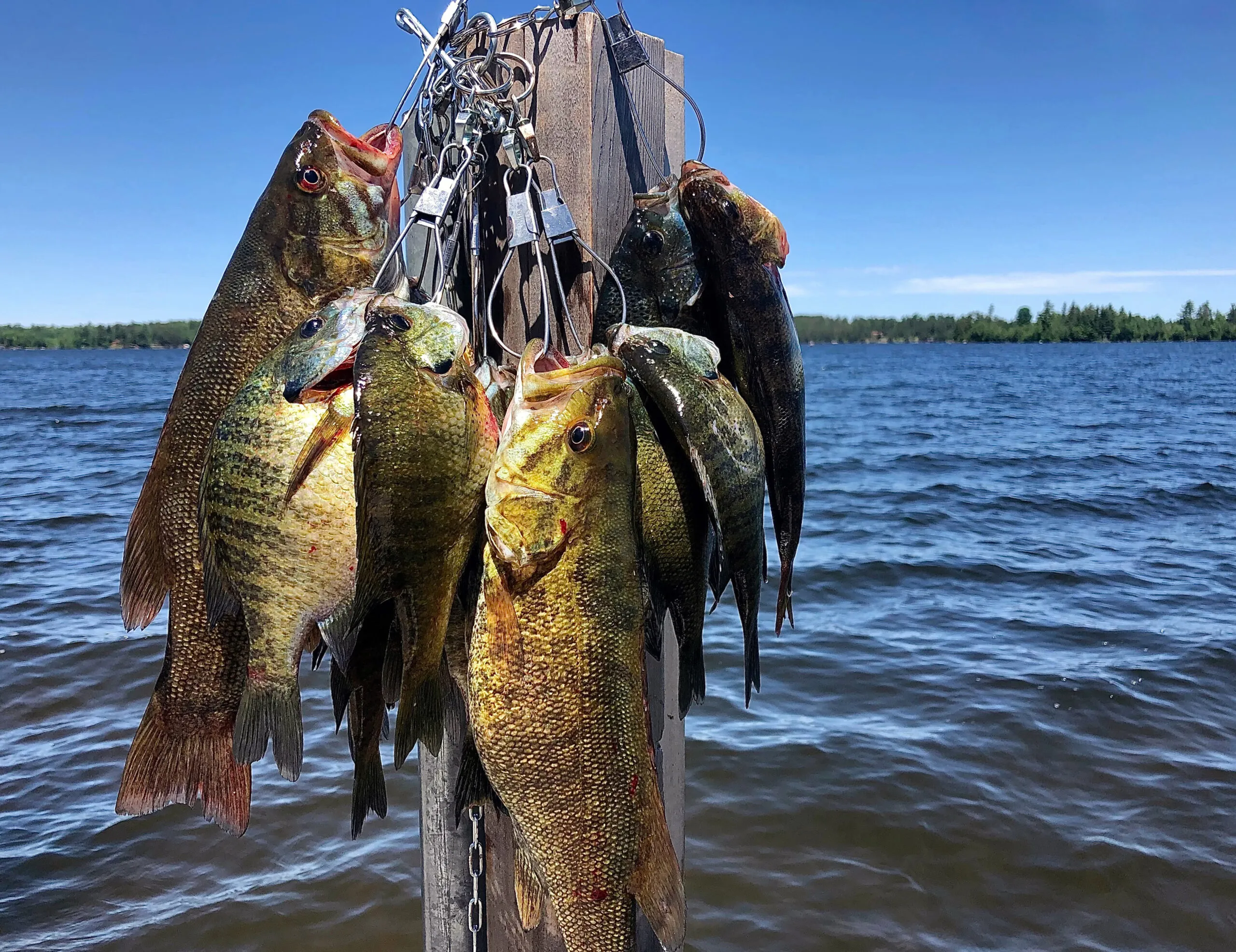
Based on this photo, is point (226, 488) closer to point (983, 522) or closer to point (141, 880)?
point (141, 880)

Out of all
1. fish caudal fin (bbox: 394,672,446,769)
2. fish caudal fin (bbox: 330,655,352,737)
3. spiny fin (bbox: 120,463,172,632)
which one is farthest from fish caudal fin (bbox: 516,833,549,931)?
spiny fin (bbox: 120,463,172,632)

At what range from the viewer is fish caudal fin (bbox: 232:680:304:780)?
6.18 ft

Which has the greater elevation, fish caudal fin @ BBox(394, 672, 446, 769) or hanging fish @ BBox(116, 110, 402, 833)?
hanging fish @ BBox(116, 110, 402, 833)

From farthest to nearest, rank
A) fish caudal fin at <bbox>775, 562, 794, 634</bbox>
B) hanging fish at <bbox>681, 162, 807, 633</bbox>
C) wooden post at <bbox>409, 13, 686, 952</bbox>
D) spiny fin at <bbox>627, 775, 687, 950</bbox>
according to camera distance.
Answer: fish caudal fin at <bbox>775, 562, 794, 634</bbox> < hanging fish at <bbox>681, 162, 807, 633</bbox> < wooden post at <bbox>409, 13, 686, 952</bbox> < spiny fin at <bbox>627, 775, 687, 950</bbox>

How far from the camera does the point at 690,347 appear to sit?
215cm

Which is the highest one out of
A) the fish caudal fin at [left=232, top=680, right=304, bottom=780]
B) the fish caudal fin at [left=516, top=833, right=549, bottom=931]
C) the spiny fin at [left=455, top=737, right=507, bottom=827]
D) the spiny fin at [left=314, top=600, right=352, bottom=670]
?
the spiny fin at [left=314, top=600, right=352, bottom=670]

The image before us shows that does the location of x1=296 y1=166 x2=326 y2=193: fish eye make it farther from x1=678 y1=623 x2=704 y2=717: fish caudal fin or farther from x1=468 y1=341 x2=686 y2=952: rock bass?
x1=678 y1=623 x2=704 y2=717: fish caudal fin

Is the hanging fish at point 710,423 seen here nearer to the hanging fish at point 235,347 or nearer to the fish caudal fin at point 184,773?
the hanging fish at point 235,347

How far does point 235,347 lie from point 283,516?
0.54 m

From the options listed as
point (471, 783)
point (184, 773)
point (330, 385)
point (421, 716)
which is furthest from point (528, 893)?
point (330, 385)

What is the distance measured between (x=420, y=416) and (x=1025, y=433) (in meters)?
28.1

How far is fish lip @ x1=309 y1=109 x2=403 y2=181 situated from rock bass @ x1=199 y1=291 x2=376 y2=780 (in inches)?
20.2

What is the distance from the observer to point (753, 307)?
2.39 m

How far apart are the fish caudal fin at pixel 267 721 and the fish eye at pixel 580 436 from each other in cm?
84
